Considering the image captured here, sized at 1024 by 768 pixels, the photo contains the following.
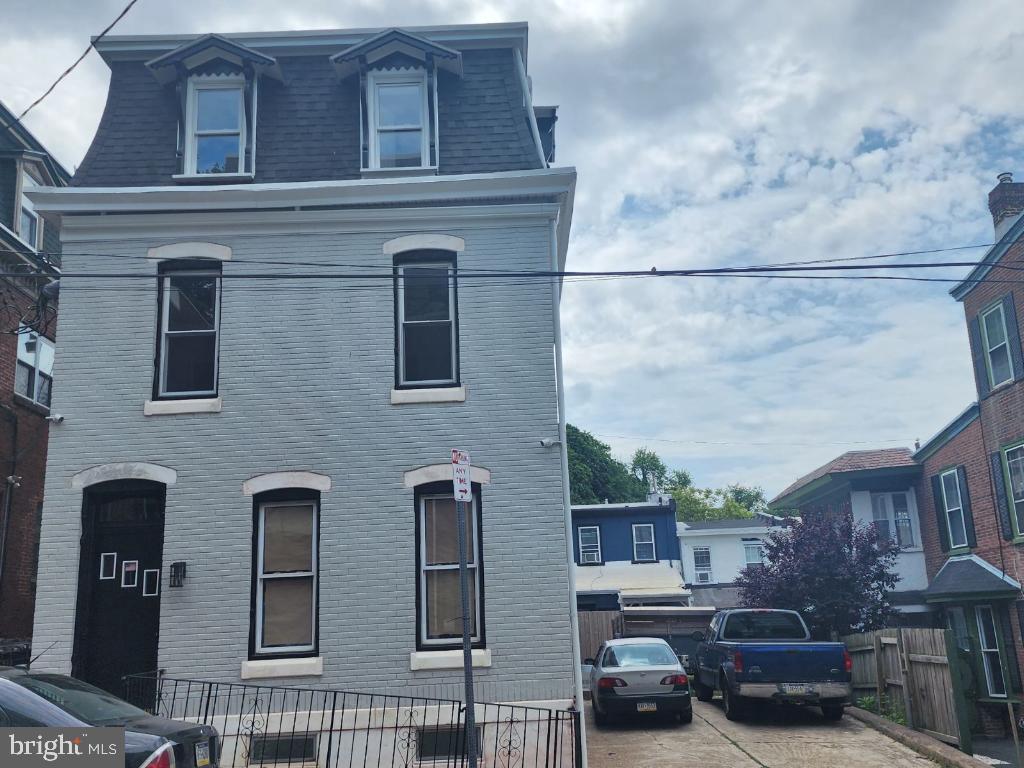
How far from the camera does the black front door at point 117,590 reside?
40.3 ft

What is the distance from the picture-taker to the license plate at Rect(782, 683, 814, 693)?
14.4 metres

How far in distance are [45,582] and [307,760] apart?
396cm

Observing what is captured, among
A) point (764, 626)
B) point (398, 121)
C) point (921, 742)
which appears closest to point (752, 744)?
point (921, 742)

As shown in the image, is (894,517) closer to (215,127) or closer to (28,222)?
(215,127)

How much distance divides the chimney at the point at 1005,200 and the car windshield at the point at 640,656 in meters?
12.1

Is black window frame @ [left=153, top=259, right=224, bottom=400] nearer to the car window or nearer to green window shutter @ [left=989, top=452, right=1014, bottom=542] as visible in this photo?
the car window

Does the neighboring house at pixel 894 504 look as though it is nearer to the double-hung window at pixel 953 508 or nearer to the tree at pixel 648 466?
the double-hung window at pixel 953 508

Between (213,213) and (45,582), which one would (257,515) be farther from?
(213,213)

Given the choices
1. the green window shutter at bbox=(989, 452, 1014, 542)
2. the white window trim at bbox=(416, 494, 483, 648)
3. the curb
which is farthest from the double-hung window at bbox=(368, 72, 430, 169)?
the green window shutter at bbox=(989, 452, 1014, 542)

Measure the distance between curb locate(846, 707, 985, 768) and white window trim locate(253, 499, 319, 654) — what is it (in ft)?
25.3

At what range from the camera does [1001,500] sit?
2138 cm

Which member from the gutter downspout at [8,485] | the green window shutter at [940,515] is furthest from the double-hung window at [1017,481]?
the gutter downspout at [8,485]

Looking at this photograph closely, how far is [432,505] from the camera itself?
1238cm

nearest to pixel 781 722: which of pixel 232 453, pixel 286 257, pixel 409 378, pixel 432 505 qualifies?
pixel 432 505
